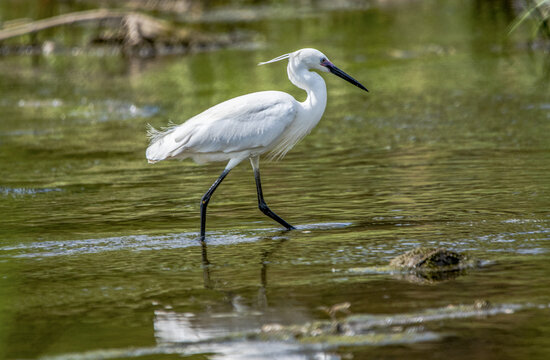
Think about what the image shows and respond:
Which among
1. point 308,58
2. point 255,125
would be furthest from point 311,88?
point 255,125

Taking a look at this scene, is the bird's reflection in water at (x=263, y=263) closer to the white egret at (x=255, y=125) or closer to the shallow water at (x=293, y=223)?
the shallow water at (x=293, y=223)

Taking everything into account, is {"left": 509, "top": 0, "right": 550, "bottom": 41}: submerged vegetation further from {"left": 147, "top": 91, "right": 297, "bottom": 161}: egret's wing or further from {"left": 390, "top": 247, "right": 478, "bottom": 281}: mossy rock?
{"left": 390, "top": 247, "right": 478, "bottom": 281}: mossy rock

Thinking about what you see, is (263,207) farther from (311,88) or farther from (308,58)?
(308,58)

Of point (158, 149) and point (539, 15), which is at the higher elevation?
point (539, 15)

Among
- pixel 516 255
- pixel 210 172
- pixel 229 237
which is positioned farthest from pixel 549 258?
pixel 210 172

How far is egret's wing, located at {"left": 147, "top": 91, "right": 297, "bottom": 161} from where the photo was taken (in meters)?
7.57

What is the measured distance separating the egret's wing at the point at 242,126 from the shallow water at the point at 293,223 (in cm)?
72

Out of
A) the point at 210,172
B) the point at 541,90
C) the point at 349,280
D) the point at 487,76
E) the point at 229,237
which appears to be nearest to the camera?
the point at 349,280

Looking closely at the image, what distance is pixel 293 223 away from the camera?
786 centimetres

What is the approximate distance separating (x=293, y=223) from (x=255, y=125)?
94 centimetres

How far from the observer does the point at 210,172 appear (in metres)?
10.7

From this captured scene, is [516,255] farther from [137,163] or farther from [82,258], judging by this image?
[137,163]

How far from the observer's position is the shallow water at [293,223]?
4914 mm

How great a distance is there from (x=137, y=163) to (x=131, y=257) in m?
4.69
